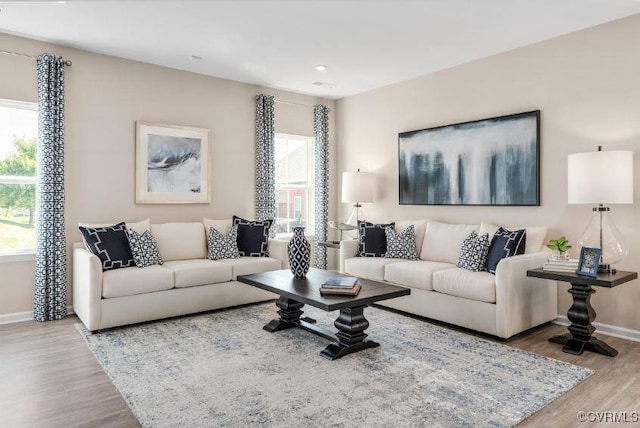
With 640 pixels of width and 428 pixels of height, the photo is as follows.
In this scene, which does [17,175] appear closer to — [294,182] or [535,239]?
[294,182]

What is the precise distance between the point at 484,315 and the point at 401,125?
2.98 metres

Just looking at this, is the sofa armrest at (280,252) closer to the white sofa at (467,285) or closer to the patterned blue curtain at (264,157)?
the patterned blue curtain at (264,157)

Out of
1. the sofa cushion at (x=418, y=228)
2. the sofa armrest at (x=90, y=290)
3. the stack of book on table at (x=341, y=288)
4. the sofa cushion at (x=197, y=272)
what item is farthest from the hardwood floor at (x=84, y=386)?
the sofa cushion at (x=418, y=228)

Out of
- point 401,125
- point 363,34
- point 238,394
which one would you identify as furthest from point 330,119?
point 238,394

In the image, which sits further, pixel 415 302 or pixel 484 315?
pixel 415 302

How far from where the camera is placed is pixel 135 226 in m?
4.66

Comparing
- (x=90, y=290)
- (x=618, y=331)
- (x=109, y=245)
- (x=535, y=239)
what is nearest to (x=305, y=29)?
(x=109, y=245)

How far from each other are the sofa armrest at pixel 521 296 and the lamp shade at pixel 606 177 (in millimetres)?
716

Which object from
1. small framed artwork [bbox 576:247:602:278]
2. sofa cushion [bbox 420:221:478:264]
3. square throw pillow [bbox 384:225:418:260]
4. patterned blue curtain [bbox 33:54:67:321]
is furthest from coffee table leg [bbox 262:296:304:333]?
small framed artwork [bbox 576:247:602:278]

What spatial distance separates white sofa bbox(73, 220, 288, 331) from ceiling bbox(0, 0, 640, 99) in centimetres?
197

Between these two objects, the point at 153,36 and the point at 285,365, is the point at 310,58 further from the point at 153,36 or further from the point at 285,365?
the point at 285,365

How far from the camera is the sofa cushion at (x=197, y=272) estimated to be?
14.1 feet

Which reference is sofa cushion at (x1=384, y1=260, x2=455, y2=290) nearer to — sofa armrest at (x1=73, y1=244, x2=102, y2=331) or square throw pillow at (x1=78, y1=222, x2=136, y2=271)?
square throw pillow at (x1=78, y1=222, x2=136, y2=271)

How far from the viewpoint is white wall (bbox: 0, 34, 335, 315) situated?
4.27 metres
